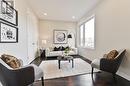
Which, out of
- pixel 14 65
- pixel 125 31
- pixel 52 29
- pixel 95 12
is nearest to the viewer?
pixel 14 65

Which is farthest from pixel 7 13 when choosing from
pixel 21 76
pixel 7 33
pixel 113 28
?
pixel 113 28

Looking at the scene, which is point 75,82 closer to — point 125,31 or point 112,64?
point 112,64

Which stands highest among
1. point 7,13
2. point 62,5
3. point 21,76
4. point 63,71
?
point 62,5

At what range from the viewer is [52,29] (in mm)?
7840

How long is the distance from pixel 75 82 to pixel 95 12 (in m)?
3.56

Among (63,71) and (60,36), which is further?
(60,36)

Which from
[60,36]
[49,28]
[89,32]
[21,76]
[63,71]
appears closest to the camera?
[21,76]

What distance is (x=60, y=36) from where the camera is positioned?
792 centimetres

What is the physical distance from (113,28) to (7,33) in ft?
11.0

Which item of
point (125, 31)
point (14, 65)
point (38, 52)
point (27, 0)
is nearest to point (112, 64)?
point (125, 31)

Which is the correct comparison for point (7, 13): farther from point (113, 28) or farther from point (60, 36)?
point (60, 36)

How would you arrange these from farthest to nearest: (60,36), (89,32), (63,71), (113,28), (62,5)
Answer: (60,36)
(89,32)
(62,5)
(63,71)
(113,28)

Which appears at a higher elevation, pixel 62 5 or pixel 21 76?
pixel 62 5

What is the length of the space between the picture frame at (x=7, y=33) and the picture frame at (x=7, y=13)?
0.49ft
